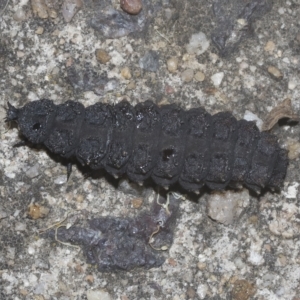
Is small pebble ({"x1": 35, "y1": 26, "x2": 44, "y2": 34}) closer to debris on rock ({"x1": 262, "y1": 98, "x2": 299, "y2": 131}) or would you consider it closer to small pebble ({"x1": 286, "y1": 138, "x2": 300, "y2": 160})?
debris on rock ({"x1": 262, "y1": 98, "x2": 299, "y2": 131})

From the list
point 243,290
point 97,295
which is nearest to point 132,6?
point 97,295

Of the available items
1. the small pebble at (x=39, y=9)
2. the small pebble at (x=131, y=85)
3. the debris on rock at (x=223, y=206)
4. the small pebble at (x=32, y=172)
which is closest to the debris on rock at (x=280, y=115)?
the debris on rock at (x=223, y=206)

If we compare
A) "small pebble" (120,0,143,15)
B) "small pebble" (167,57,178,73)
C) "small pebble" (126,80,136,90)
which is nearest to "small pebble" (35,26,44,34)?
"small pebble" (120,0,143,15)

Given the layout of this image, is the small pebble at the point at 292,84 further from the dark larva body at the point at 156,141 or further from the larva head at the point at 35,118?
the larva head at the point at 35,118

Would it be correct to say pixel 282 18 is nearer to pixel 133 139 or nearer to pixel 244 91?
pixel 244 91

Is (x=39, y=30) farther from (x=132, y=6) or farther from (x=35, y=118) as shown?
(x=35, y=118)

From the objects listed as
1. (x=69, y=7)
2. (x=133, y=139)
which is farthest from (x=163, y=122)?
(x=69, y=7)

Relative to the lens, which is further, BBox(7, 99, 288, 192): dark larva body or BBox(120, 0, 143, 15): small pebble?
BBox(120, 0, 143, 15): small pebble
